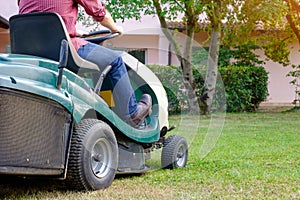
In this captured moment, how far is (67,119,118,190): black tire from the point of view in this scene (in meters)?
3.81

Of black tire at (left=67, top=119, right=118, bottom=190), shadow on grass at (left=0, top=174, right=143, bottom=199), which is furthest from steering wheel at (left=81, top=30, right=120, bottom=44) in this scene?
shadow on grass at (left=0, top=174, right=143, bottom=199)

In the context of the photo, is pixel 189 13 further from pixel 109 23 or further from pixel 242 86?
pixel 109 23

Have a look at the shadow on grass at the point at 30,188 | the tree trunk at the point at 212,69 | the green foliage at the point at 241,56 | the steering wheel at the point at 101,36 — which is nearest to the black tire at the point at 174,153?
the shadow on grass at the point at 30,188

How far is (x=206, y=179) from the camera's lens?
4.56 metres

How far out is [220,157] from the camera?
243 inches

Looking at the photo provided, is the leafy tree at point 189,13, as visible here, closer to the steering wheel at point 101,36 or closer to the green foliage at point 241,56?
the green foliage at point 241,56

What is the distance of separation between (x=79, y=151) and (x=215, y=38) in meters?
10.2

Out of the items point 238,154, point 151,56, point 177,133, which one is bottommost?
point 238,154

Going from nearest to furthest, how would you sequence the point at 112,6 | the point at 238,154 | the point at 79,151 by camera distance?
the point at 79,151 → the point at 238,154 → the point at 112,6

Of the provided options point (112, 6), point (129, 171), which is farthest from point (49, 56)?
point (112, 6)

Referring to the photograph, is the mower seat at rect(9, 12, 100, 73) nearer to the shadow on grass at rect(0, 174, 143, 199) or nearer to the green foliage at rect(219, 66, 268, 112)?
the shadow on grass at rect(0, 174, 143, 199)

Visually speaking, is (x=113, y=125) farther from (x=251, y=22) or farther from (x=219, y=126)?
(x=251, y=22)

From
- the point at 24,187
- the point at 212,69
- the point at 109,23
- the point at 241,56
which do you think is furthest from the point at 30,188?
the point at 241,56

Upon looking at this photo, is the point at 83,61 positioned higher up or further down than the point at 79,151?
higher up
